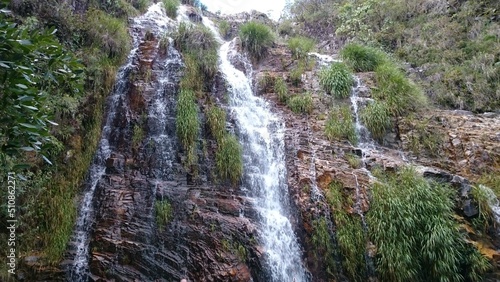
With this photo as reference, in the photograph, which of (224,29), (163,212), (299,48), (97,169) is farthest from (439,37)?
(97,169)

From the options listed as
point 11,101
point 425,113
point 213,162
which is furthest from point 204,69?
point 11,101

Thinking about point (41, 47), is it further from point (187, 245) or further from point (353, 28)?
point (353, 28)

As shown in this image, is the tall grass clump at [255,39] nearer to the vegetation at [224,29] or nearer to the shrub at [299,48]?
the shrub at [299,48]

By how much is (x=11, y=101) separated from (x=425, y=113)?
9158 mm

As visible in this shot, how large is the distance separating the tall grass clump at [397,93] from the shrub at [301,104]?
6.27 ft

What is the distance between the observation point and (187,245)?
21.8ft

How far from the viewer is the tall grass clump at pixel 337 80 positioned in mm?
9625

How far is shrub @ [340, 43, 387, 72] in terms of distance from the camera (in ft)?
35.0

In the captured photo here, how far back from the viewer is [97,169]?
25.2 ft

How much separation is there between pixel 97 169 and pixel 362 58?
29.2ft

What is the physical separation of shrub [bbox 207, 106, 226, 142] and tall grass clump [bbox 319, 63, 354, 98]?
340 cm

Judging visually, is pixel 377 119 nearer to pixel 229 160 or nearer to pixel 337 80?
pixel 337 80

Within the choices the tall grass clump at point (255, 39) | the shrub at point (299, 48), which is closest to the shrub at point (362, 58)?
the shrub at point (299, 48)

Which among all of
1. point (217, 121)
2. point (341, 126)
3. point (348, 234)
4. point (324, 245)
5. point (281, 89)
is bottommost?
point (324, 245)
